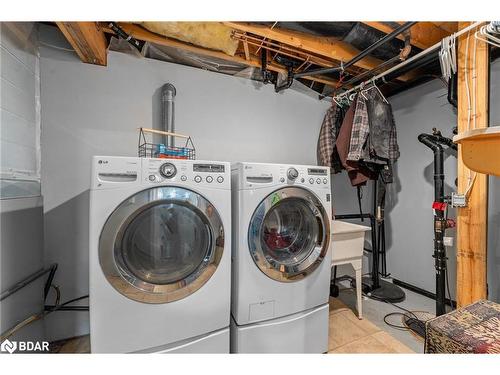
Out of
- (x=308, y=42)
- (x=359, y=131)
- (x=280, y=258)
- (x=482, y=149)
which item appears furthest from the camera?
(x=359, y=131)

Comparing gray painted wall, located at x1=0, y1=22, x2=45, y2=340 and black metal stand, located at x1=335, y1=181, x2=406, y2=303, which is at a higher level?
gray painted wall, located at x1=0, y1=22, x2=45, y2=340

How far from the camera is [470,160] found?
700 millimetres

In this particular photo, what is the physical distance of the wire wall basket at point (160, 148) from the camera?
143 cm

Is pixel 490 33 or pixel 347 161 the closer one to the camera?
pixel 490 33

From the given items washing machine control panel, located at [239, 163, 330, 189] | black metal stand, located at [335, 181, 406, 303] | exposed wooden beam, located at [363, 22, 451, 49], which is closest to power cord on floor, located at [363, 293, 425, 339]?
black metal stand, located at [335, 181, 406, 303]

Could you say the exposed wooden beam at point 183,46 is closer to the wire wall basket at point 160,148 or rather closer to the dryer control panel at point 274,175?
the wire wall basket at point 160,148

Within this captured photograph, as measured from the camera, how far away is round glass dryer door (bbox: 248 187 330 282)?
122cm

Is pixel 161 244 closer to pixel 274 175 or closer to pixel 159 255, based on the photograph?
pixel 159 255

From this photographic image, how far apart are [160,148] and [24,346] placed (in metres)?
1.35

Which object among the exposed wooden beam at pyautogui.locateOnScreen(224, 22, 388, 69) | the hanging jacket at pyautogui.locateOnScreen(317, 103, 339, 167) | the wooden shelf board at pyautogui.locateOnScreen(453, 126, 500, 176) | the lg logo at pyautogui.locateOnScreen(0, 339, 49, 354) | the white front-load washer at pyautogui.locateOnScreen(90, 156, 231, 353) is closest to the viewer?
the wooden shelf board at pyautogui.locateOnScreen(453, 126, 500, 176)

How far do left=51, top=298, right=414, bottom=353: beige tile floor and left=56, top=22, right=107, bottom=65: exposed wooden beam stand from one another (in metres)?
1.94

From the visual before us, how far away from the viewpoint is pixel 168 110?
1.70 meters

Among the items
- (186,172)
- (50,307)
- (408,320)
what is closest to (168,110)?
(186,172)

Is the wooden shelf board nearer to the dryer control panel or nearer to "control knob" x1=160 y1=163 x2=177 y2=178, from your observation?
the dryer control panel
